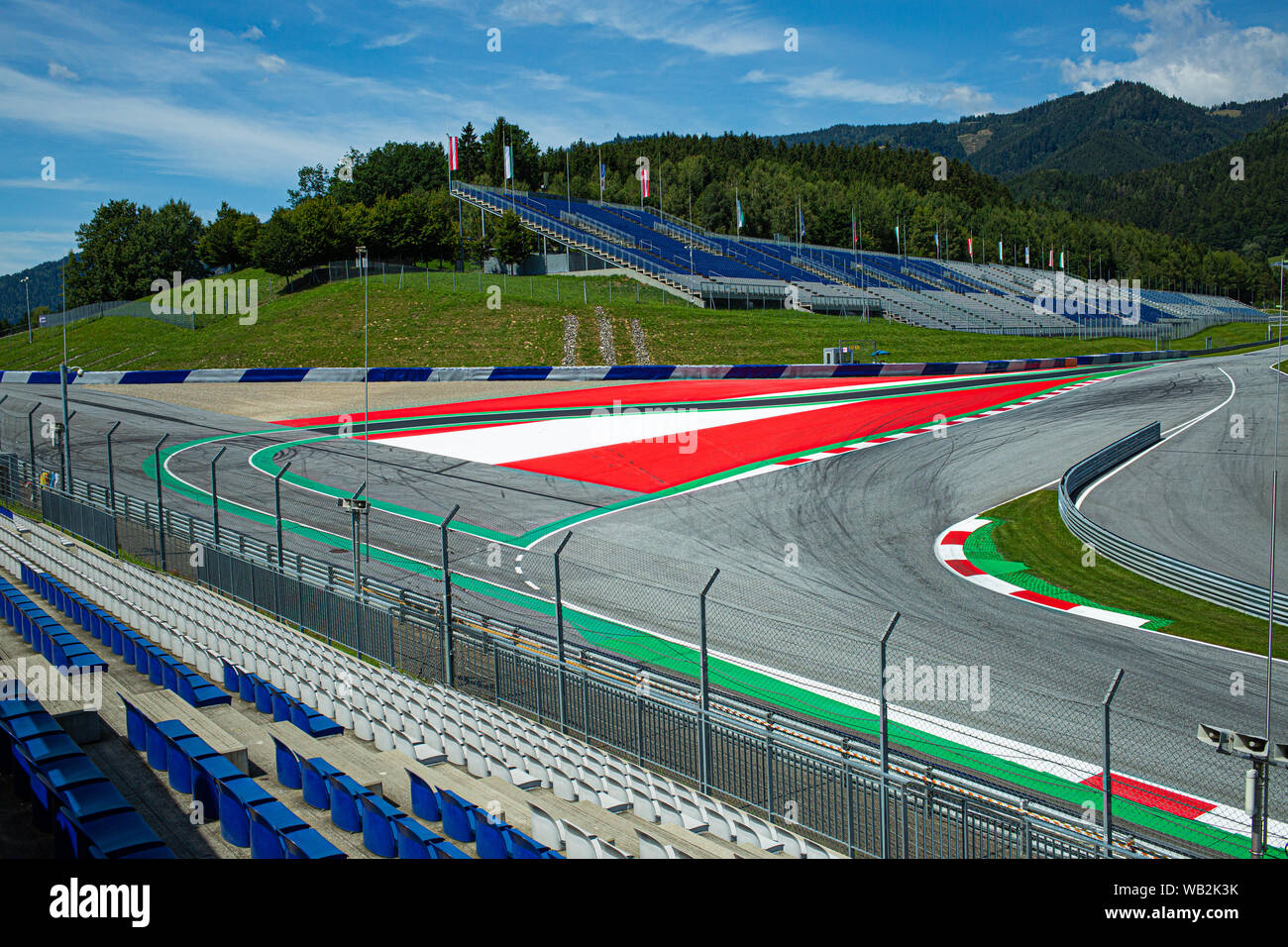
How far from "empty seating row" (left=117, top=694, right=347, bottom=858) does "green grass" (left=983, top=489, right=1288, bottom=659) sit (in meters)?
13.4

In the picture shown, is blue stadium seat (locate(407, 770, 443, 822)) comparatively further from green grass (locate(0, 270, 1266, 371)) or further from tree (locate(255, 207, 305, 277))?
tree (locate(255, 207, 305, 277))

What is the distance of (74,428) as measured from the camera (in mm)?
34781

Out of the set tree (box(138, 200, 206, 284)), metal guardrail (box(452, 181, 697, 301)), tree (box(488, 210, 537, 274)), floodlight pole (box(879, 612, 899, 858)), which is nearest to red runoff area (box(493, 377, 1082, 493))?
floodlight pole (box(879, 612, 899, 858))

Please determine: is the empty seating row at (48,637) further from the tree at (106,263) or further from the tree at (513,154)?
the tree at (513,154)

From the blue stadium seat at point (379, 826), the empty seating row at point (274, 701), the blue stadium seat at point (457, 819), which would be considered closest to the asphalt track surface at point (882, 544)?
the empty seating row at point (274, 701)

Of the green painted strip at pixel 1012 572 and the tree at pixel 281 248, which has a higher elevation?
the tree at pixel 281 248

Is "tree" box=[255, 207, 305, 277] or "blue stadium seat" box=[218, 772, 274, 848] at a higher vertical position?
"tree" box=[255, 207, 305, 277]

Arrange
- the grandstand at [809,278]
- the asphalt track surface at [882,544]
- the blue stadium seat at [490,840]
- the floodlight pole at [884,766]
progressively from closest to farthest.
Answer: the blue stadium seat at [490,840] < the floodlight pole at [884,766] < the asphalt track surface at [882,544] < the grandstand at [809,278]

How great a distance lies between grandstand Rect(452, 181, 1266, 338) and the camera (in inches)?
2685

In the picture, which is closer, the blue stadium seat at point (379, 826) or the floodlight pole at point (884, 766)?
the blue stadium seat at point (379, 826)

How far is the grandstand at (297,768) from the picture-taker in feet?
21.2

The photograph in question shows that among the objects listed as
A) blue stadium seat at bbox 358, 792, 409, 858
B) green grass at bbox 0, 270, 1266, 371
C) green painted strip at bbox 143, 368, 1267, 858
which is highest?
green grass at bbox 0, 270, 1266, 371

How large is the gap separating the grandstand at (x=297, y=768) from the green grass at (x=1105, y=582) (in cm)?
989
